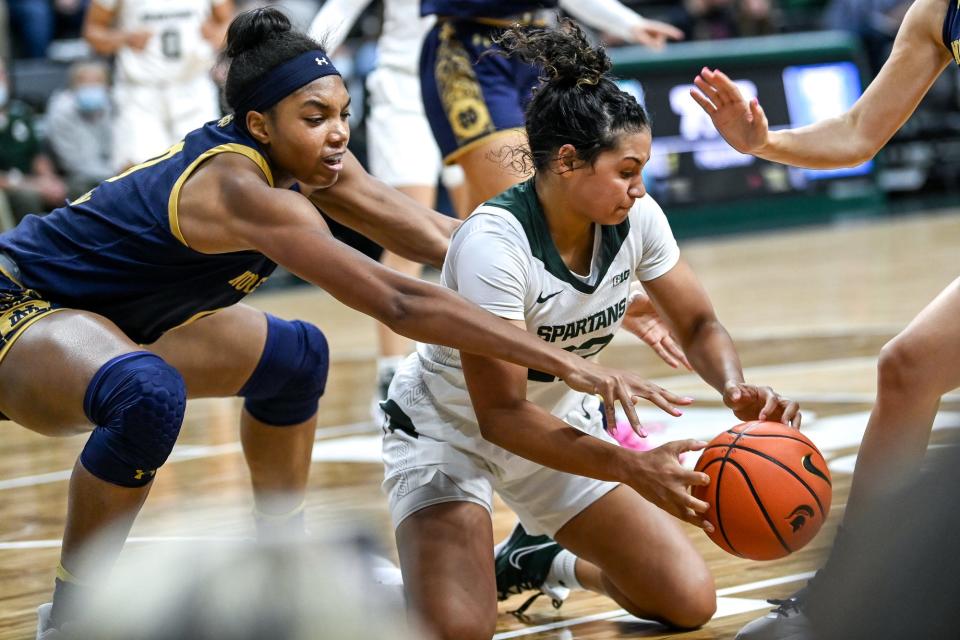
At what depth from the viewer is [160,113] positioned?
356 inches

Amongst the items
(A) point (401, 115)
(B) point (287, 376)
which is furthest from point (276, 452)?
(A) point (401, 115)

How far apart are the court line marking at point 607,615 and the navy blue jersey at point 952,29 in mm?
1233

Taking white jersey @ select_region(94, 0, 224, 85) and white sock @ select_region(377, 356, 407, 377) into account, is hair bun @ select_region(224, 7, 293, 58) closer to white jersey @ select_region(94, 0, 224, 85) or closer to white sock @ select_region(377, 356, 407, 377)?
white sock @ select_region(377, 356, 407, 377)

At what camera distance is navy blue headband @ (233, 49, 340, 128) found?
3.29 metres

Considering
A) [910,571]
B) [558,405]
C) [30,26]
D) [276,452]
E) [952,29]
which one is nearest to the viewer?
[910,571]

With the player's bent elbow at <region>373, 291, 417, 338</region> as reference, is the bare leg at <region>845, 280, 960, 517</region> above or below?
below

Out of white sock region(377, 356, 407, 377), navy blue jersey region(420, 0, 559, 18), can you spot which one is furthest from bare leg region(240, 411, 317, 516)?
navy blue jersey region(420, 0, 559, 18)

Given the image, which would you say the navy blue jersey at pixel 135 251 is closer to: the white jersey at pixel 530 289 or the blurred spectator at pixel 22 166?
the white jersey at pixel 530 289

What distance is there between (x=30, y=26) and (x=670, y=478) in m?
12.3

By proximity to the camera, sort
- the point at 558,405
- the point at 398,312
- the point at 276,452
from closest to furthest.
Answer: the point at 398,312, the point at 558,405, the point at 276,452

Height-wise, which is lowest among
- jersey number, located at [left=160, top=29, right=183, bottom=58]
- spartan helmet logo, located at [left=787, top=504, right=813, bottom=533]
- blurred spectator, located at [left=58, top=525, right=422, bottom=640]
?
spartan helmet logo, located at [left=787, top=504, right=813, bottom=533]

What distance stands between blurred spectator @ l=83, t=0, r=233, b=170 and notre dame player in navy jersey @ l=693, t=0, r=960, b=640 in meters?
6.05

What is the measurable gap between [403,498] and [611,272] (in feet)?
2.37

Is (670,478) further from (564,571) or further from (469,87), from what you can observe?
(469,87)
